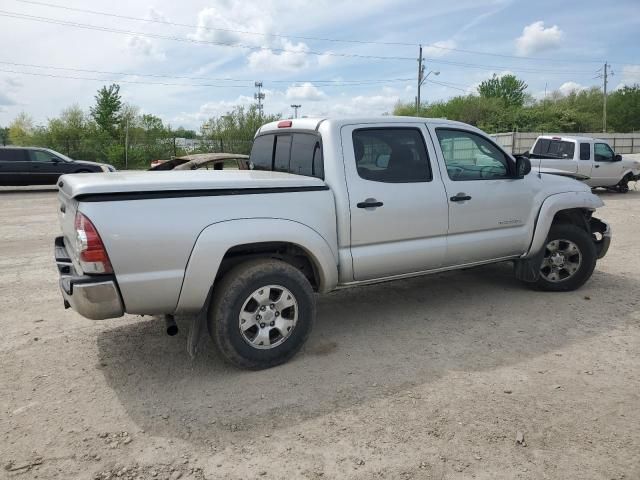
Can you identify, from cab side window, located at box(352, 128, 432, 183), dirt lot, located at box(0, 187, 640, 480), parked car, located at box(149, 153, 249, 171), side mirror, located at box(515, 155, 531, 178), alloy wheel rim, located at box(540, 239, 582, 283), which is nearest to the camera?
dirt lot, located at box(0, 187, 640, 480)

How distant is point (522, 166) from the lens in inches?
196

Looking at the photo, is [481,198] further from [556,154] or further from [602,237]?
[556,154]

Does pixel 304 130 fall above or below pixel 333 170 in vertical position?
above

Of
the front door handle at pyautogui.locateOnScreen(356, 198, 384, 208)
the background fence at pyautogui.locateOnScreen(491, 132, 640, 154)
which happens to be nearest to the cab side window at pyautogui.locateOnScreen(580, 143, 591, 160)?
the front door handle at pyautogui.locateOnScreen(356, 198, 384, 208)

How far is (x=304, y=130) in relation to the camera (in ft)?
14.5

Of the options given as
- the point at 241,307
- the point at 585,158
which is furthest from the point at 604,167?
the point at 241,307

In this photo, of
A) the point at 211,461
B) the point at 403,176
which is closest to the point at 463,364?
the point at 403,176

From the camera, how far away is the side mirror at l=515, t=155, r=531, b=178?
4957 millimetres

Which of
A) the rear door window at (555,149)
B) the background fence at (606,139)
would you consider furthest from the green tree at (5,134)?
the rear door window at (555,149)

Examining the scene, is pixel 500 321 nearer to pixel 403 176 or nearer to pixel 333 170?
pixel 403 176

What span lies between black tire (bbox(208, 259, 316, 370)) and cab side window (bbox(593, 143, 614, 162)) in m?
14.5

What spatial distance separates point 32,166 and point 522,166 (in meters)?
17.5

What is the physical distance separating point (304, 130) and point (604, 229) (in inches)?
152

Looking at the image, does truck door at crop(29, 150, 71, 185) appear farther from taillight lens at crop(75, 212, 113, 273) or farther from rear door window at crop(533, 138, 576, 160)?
taillight lens at crop(75, 212, 113, 273)
